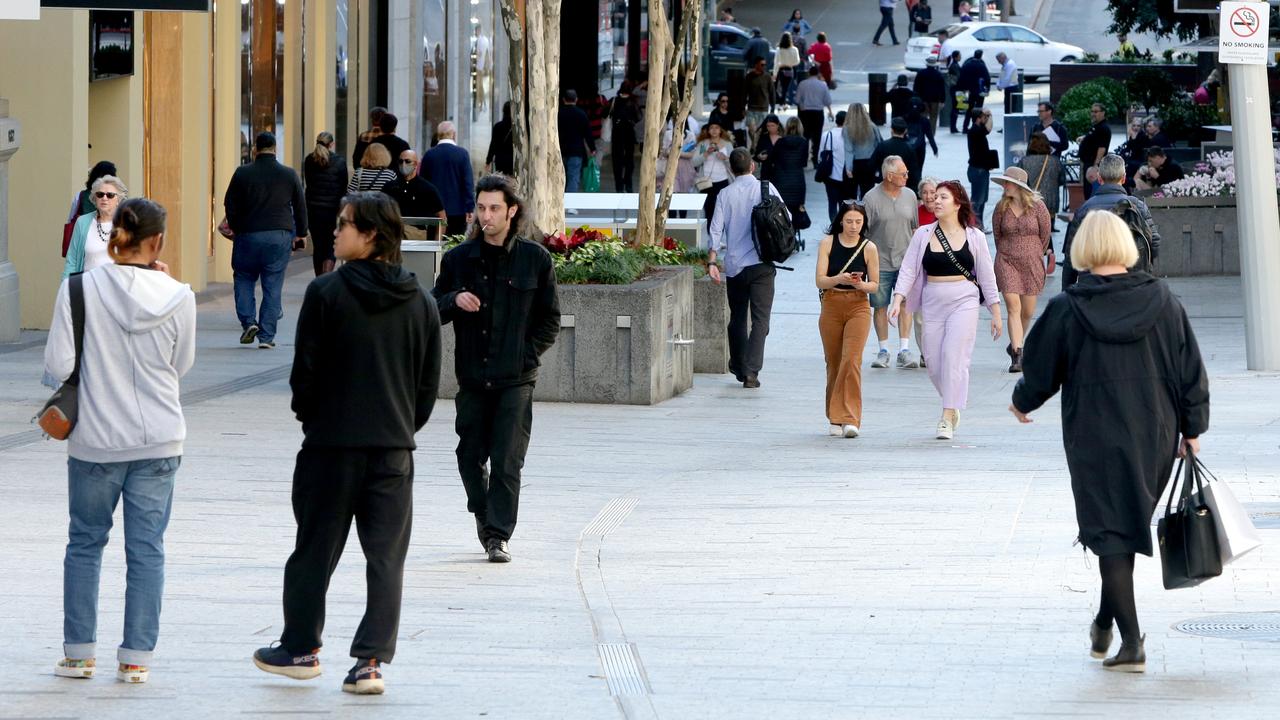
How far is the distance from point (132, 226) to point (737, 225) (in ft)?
30.3

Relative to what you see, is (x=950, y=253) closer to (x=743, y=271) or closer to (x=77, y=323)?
Result: (x=743, y=271)

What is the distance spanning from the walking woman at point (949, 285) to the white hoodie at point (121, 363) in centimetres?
667

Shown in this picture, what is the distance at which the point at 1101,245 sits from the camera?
6723mm

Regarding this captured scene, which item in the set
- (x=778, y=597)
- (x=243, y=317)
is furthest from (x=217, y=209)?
(x=778, y=597)

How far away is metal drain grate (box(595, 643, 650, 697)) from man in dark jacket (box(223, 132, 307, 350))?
9703mm

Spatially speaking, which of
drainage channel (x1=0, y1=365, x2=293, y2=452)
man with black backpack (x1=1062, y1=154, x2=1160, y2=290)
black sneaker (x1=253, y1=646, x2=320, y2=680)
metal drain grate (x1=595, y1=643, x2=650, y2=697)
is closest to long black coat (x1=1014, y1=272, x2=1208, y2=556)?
metal drain grate (x1=595, y1=643, x2=650, y2=697)

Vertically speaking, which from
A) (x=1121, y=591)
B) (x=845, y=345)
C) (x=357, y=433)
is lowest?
(x=1121, y=591)

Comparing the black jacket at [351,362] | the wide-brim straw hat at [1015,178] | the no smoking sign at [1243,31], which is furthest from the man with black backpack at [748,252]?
the black jacket at [351,362]

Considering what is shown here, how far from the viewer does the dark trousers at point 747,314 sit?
15172 mm

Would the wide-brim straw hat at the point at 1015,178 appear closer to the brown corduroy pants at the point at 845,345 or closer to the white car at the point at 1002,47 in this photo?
the brown corduroy pants at the point at 845,345

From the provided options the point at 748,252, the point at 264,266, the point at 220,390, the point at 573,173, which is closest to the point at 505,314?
the point at 220,390

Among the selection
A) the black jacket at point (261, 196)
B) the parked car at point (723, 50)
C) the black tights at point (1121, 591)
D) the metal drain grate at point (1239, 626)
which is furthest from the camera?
the parked car at point (723, 50)

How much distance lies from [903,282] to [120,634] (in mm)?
6571

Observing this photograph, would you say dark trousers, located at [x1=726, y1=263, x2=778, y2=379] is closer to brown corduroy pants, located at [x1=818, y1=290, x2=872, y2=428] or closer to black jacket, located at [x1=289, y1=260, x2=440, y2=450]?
brown corduroy pants, located at [x1=818, y1=290, x2=872, y2=428]
